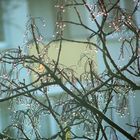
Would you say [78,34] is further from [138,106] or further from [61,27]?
[61,27]

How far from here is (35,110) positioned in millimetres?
2957

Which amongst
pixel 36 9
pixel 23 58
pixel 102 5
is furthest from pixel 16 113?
pixel 36 9

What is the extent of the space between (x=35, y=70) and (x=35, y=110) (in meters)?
0.32

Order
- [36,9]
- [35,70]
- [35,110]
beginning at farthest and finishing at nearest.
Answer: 1. [36,9]
2. [35,110]
3. [35,70]

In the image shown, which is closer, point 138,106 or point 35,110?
point 35,110

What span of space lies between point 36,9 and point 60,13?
5.15 metres

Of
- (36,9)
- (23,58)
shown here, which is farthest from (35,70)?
(36,9)

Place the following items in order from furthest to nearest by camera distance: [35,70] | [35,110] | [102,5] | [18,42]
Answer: [18,42]
[35,110]
[35,70]
[102,5]

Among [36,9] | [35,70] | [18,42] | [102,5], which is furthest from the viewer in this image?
[36,9]

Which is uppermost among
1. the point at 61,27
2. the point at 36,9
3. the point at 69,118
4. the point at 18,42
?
the point at 36,9

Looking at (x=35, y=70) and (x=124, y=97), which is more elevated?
(x=35, y=70)

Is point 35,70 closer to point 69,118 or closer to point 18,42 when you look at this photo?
point 69,118

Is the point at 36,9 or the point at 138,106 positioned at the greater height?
the point at 36,9

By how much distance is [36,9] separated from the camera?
304 inches
